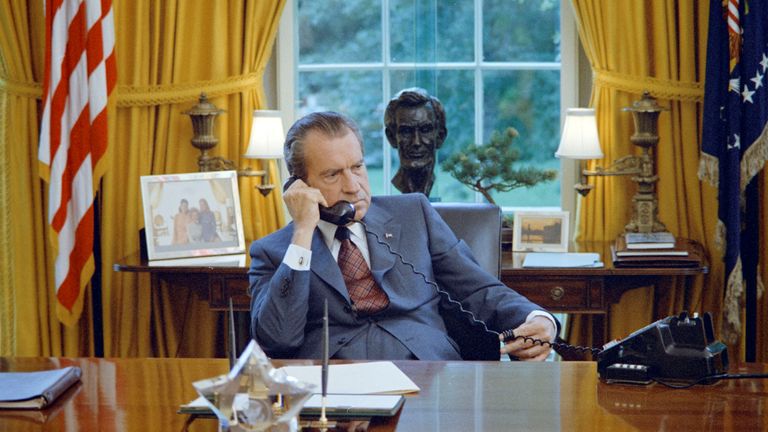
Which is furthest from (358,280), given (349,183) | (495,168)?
(495,168)

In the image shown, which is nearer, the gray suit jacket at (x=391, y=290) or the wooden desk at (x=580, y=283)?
the gray suit jacket at (x=391, y=290)

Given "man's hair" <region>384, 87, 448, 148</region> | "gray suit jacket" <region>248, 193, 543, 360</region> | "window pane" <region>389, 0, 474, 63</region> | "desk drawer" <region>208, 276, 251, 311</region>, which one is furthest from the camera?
"window pane" <region>389, 0, 474, 63</region>

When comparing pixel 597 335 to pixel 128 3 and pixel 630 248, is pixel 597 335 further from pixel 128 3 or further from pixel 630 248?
pixel 128 3

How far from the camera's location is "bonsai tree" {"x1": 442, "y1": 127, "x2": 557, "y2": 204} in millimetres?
4102

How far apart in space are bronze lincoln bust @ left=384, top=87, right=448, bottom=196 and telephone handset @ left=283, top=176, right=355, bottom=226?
1.21 m

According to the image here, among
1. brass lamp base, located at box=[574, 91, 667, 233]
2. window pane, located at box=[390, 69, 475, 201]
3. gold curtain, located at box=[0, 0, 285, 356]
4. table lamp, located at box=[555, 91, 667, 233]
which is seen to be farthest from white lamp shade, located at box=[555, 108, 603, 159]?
gold curtain, located at box=[0, 0, 285, 356]

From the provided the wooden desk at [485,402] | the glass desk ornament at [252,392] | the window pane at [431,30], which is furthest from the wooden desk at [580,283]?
the glass desk ornament at [252,392]

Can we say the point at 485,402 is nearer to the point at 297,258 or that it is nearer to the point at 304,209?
the point at 297,258

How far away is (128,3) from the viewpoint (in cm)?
431

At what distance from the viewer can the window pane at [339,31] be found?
4.49 metres

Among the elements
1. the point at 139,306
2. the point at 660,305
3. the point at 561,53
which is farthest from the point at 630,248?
the point at 139,306

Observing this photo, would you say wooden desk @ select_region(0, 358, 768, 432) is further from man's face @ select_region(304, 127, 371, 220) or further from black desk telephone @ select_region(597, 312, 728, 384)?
man's face @ select_region(304, 127, 371, 220)

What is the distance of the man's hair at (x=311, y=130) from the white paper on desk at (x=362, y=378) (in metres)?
0.81

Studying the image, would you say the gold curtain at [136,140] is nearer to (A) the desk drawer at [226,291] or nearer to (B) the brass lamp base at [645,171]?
(A) the desk drawer at [226,291]
